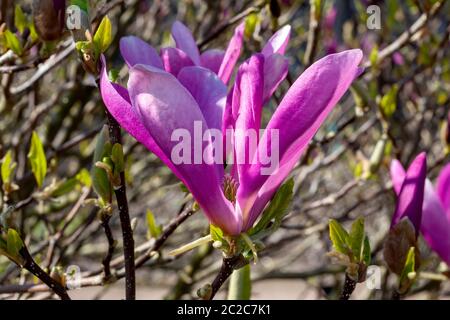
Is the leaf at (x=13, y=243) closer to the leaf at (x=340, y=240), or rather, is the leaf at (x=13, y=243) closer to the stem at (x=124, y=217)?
the stem at (x=124, y=217)

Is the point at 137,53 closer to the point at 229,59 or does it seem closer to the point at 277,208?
the point at 229,59

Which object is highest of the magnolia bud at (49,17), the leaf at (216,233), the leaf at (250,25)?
the leaf at (250,25)

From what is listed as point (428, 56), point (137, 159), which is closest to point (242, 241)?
point (428, 56)

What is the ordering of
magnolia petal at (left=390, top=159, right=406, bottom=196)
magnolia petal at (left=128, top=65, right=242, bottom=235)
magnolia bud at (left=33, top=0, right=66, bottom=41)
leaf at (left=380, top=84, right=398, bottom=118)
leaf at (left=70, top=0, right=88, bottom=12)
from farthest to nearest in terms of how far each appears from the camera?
leaf at (left=380, top=84, right=398, bottom=118) < magnolia petal at (left=390, top=159, right=406, bottom=196) < magnolia bud at (left=33, top=0, right=66, bottom=41) < leaf at (left=70, top=0, right=88, bottom=12) < magnolia petal at (left=128, top=65, right=242, bottom=235)

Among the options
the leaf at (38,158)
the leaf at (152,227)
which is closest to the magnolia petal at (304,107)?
the leaf at (152,227)

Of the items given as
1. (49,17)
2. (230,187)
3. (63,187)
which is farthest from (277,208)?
(63,187)

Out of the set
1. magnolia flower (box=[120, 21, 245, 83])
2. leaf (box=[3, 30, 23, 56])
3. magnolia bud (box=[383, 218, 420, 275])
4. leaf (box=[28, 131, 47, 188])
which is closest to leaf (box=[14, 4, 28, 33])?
leaf (box=[3, 30, 23, 56])

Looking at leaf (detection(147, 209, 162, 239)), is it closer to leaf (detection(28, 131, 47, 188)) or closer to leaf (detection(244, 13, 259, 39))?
leaf (detection(28, 131, 47, 188))
